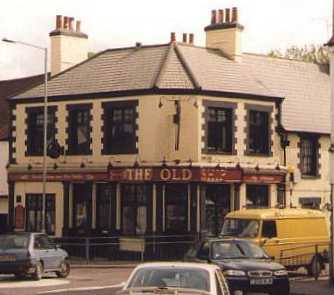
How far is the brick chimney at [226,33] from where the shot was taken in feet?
149

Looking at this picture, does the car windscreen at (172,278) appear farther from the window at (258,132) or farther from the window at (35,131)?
the window at (35,131)

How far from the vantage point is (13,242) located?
97.3 feet

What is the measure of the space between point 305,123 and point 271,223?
15.0 meters

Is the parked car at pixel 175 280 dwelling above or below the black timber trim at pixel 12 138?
below

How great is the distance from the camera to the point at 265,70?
4731cm

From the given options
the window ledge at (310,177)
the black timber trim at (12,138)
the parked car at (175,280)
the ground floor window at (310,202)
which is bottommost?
the parked car at (175,280)

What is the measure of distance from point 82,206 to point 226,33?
10.9m

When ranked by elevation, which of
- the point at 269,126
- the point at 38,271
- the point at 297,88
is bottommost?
the point at 38,271

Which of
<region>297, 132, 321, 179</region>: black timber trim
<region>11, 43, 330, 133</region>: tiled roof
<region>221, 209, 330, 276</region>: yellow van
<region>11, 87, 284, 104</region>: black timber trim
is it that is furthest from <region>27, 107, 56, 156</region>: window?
<region>221, 209, 330, 276</region>: yellow van

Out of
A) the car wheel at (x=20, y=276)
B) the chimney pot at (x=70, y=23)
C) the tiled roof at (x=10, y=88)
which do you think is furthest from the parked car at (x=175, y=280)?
the tiled roof at (x=10, y=88)

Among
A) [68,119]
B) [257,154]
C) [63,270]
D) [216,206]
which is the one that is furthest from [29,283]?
[257,154]

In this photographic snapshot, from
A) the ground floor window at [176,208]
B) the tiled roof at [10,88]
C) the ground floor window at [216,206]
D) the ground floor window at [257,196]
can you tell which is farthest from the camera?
the tiled roof at [10,88]

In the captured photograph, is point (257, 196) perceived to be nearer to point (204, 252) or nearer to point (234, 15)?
point (234, 15)

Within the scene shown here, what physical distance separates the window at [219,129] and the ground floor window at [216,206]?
1759mm
